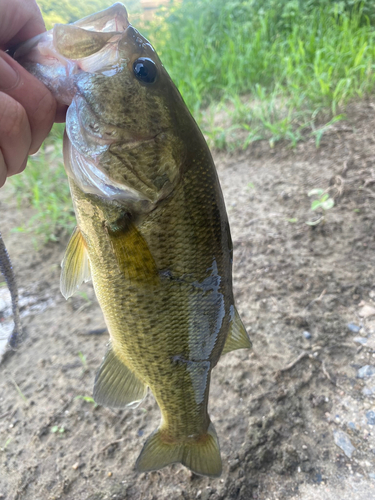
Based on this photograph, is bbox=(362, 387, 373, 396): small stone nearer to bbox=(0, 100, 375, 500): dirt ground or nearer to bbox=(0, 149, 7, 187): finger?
bbox=(0, 100, 375, 500): dirt ground

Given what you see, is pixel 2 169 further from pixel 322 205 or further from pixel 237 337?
pixel 322 205

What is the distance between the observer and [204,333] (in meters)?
1.37

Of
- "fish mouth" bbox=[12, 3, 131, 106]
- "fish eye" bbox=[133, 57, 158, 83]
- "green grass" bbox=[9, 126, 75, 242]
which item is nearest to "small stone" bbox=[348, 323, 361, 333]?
"fish eye" bbox=[133, 57, 158, 83]

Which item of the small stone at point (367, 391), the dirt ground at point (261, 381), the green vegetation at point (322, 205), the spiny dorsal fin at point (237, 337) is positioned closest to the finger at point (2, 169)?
the spiny dorsal fin at point (237, 337)

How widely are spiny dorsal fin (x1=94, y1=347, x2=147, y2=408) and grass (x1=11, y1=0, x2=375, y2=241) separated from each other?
2.33 metres

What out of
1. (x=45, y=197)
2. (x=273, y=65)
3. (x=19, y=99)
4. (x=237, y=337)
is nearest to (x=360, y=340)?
(x=237, y=337)

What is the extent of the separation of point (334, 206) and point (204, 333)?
84.9 inches

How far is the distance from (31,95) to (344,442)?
2.03m

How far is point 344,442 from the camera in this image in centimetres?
175

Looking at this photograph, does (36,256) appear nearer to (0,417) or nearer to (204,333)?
(0,417)

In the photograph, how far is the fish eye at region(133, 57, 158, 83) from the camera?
111 centimetres

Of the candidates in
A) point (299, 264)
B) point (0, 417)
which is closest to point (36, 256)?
point (0, 417)

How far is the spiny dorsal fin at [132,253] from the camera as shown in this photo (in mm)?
1162

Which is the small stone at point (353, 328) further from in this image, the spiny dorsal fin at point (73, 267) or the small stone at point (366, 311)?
the spiny dorsal fin at point (73, 267)
